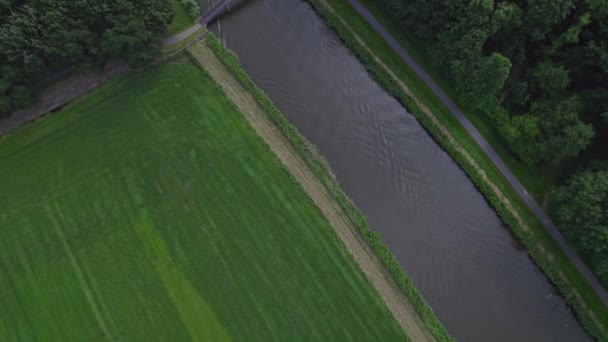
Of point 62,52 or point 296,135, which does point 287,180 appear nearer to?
point 296,135

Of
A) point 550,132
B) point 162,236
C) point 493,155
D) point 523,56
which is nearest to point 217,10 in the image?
point 162,236

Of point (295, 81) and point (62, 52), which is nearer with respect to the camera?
point (62, 52)

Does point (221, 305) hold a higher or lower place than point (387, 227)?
higher

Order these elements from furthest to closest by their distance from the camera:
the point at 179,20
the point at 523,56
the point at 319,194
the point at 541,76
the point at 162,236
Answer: the point at 179,20 → the point at 523,56 → the point at 541,76 → the point at 319,194 → the point at 162,236

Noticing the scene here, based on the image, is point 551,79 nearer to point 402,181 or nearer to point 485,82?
point 485,82

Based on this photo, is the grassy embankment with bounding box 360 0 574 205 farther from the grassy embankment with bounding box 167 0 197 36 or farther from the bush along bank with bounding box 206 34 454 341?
the grassy embankment with bounding box 167 0 197 36

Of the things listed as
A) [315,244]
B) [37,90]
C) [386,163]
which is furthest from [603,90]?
[37,90]

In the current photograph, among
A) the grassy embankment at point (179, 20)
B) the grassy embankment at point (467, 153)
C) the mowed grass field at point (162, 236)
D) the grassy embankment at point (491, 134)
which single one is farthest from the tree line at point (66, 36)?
the grassy embankment at point (491, 134)

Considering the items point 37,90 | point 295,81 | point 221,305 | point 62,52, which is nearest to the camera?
point 221,305

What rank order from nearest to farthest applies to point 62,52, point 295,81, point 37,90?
1. point 62,52
2. point 37,90
3. point 295,81
